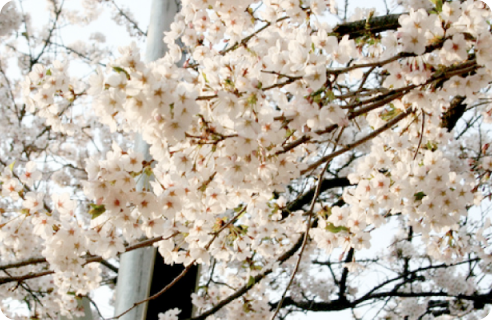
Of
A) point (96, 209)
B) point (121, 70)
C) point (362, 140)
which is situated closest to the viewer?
point (121, 70)

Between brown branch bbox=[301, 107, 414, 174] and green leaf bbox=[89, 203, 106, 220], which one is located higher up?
brown branch bbox=[301, 107, 414, 174]

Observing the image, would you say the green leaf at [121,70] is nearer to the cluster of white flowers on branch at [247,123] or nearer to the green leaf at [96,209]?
the cluster of white flowers on branch at [247,123]

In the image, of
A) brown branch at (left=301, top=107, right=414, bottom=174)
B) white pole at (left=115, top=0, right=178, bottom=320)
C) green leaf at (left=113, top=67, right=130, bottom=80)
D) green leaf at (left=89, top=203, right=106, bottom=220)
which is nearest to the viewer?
green leaf at (left=113, top=67, right=130, bottom=80)

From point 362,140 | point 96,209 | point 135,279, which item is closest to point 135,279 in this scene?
point 135,279

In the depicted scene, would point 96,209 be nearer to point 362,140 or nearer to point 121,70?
point 121,70

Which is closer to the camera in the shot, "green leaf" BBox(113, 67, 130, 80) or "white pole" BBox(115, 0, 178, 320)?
"green leaf" BBox(113, 67, 130, 80)

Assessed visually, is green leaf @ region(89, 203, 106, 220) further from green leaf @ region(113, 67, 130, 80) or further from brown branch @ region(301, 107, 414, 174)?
brown branch @ region(301, 107, 414, 174)

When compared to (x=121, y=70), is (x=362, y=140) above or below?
above

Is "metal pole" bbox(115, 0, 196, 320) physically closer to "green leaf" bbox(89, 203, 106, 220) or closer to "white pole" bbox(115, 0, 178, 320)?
"white pole" bbox(115, 0, 178, 320)

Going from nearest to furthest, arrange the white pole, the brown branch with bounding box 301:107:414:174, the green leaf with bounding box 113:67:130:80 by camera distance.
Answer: the green leaf with bounding box 113:67:130:80
the brown branch with bounding box 301:107:414:174
the white pole

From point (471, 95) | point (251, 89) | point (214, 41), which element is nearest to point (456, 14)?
point (471, 95)

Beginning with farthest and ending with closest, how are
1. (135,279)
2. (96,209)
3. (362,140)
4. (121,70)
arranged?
1. (135,279)
2. (362,140)
3. (96,209)
4. (121,70)

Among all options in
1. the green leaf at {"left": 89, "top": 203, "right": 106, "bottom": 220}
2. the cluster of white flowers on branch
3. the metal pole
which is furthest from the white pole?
the green leaf at {"left": 89, "top": 203, "right": 106, "bottom": 220}

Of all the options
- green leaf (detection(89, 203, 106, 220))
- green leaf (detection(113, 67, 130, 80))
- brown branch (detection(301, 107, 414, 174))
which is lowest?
green leaf (detection(89, 203, 106, 220))
